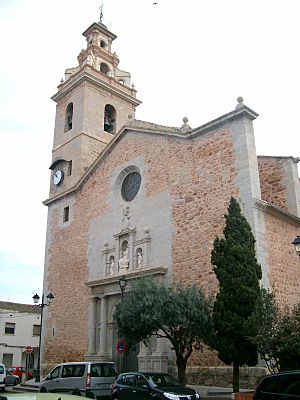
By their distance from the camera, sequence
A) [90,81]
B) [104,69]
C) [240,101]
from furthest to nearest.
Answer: [104,69] → [90,81] → [240,101]

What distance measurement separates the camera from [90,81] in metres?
27.1

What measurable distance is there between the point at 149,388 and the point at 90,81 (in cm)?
2057

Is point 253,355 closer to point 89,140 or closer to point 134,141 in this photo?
point 134,141

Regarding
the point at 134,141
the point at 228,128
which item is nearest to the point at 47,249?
the point at 134,141

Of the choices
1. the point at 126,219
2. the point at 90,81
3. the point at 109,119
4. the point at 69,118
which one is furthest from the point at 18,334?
the point at 126,219

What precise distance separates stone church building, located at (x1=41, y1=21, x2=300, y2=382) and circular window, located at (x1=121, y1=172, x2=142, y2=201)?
7 centimetres

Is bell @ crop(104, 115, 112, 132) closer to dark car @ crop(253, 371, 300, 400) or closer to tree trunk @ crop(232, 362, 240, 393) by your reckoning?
tree trunk @ crop(232, 362, 240, 393)

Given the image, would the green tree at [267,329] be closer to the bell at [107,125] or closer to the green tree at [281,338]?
the green tree at [281,338]

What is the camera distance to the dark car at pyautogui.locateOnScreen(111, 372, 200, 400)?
10430 mm

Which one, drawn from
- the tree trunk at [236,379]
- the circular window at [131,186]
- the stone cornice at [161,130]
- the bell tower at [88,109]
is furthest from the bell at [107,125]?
the tree trunk at [236,379]

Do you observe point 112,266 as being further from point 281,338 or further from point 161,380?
point 281,338

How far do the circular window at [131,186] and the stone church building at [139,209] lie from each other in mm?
67

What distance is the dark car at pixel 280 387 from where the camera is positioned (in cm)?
705

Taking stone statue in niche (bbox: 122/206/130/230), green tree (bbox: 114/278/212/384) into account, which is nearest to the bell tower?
stone statue in niche (bbox: 122/206/130/230)
